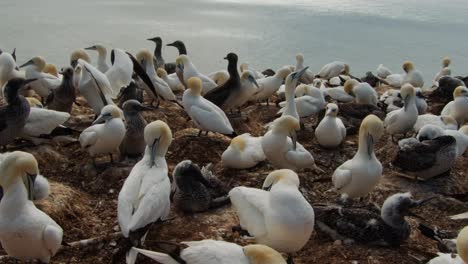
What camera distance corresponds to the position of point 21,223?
455cm

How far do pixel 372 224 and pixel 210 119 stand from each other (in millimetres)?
3123

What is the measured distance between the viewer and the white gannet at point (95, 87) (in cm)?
842

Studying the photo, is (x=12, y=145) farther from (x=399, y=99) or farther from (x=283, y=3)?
(x=283, y=3)

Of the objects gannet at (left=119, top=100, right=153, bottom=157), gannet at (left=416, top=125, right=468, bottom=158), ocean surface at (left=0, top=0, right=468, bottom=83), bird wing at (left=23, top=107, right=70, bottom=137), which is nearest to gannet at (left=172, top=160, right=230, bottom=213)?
gannet at (left=119, top=100, right=153, bottom=157)

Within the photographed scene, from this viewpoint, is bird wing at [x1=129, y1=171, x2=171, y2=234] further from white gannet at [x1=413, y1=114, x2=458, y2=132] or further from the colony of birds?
white gannet at [x1=413, y1=114, x2=458, y2=132]

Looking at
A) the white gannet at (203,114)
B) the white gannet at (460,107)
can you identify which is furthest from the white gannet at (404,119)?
the white gannet at (203,114)

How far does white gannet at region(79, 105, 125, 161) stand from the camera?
689cm

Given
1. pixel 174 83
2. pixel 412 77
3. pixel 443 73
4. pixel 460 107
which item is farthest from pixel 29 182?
pixel 443 73

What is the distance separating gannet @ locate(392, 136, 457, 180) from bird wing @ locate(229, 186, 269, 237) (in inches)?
106

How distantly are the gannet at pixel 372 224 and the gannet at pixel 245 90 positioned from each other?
4613 mm

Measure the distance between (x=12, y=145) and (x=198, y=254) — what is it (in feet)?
13.8

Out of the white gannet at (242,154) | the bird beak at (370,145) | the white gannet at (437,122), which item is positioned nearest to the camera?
the bird beak at (370,145)

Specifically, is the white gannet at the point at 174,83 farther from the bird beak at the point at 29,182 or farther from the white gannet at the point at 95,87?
the bird beak at the point at 29,182

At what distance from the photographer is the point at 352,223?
5645 millimetres
